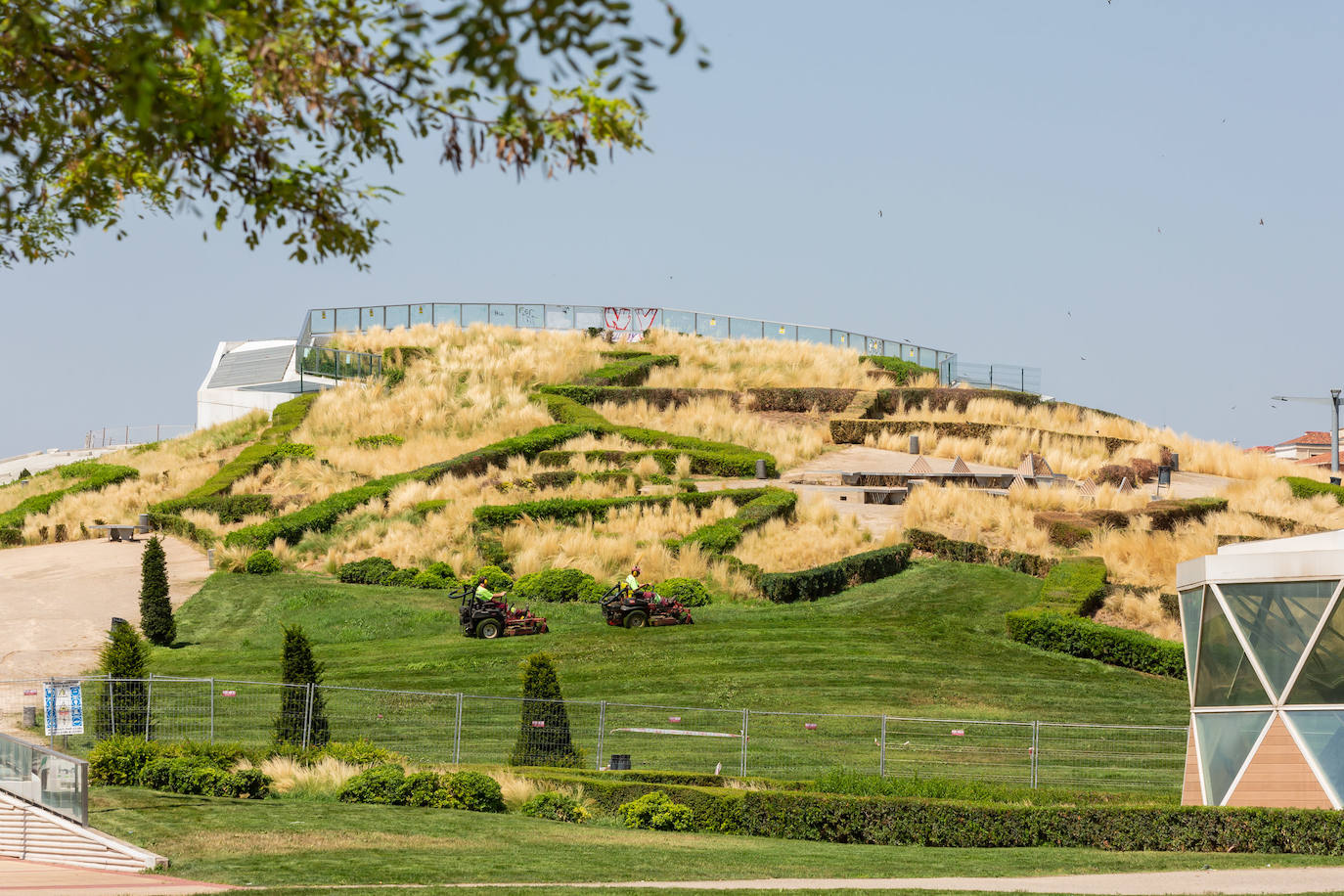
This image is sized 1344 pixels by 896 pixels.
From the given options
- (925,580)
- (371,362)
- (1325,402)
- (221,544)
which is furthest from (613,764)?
(1325,402)

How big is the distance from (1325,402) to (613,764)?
62698 mm

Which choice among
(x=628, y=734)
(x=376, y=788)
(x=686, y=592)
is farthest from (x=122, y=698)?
(x=686, y=592)

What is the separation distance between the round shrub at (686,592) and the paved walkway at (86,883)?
696 inches

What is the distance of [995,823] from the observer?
1609 cm

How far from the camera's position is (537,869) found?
1304 cm

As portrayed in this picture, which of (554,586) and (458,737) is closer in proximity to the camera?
(458,737)

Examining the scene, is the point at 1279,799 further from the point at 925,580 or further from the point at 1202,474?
the point at 1202,474

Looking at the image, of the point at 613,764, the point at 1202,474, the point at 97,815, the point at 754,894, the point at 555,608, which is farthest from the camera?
the point at 1202,474

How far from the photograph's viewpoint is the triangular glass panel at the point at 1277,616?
15.3 m

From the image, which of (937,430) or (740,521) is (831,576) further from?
(937,430)

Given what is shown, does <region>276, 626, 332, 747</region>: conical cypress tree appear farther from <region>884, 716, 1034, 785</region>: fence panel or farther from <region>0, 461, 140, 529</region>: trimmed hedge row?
<region>0, 461, 140, 529</region>: trimmed hedge row

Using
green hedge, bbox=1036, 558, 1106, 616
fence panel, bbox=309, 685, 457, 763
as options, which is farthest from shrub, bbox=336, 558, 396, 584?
green hedge, bbox=1036, 558, 1106, 616

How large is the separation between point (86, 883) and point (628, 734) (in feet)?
35.2

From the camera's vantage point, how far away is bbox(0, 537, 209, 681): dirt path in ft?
89.8
